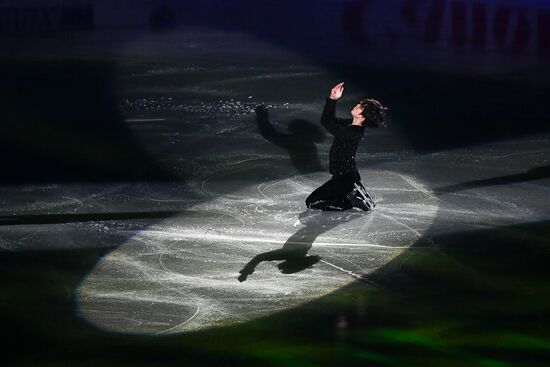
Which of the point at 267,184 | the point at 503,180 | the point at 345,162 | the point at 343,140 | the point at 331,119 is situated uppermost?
the point at 331,119

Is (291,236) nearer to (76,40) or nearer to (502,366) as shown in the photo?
(502,366)

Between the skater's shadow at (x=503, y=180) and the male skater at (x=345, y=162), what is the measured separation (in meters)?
1.00

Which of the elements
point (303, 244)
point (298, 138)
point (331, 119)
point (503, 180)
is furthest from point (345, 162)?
point (298, 138)

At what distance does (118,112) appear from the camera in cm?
1147

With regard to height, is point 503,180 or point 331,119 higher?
point 331,119

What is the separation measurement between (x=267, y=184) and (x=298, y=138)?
1.87 meters

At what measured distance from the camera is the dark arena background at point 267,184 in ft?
17.0

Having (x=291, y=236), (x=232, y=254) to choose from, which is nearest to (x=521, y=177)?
(x=291, y=236)

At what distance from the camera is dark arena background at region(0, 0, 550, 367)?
518 centimetres

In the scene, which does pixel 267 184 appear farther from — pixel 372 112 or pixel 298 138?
pixel 298 138

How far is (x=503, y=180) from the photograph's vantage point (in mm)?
9289

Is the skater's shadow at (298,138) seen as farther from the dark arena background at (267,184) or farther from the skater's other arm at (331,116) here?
the skater's other arm at (331,116)

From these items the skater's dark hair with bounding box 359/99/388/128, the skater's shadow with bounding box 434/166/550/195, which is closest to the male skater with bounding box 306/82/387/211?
the skater's dark hair with bounding box 359/99/388/128

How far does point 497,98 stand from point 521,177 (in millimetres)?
3158
